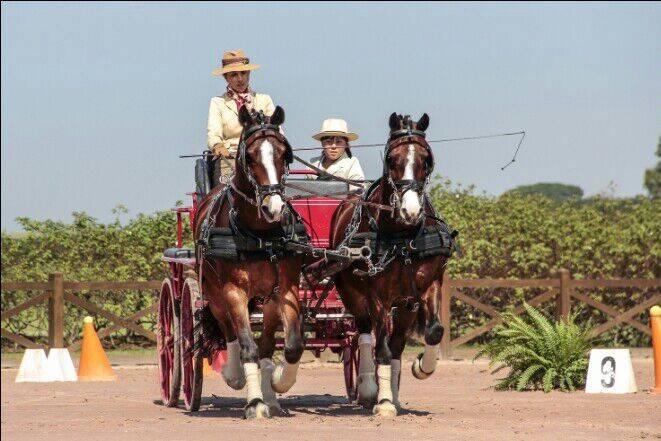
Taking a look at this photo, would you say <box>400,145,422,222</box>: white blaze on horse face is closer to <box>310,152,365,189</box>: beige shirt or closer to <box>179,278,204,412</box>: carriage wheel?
<box>310,152,365,189</box>: beige shirt

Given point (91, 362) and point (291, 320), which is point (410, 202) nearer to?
point (291, 320)

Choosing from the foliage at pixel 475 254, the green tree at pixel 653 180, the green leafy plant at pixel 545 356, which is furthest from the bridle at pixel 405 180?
the green tree at pixel 653 180

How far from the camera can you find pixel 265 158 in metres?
11.0

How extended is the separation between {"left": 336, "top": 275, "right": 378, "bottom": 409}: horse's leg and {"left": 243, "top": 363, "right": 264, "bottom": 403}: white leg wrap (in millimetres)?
949

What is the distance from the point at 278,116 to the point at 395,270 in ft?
5.15

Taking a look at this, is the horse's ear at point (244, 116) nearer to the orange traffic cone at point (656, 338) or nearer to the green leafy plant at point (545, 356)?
the green leafy plant at point (545, 356)

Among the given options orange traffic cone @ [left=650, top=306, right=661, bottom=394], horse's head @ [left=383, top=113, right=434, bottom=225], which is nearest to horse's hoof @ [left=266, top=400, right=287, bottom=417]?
horse's head @ [left=383, top=113, right=434, bottom=225]

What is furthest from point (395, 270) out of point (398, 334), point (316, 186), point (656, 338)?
point (656, 338)

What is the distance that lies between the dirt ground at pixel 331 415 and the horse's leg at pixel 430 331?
1.38 ft

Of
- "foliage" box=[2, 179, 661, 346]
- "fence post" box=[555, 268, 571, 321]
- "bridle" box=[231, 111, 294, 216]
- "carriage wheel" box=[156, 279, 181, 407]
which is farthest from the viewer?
"foliage" box=[2, 179, 661, 346]

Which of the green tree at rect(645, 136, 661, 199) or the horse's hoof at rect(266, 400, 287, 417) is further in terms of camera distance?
the green tree at rect(645, 136, 661, 199)

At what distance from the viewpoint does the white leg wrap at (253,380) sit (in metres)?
11.4

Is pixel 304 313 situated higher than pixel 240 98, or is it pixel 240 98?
pixel 240 98

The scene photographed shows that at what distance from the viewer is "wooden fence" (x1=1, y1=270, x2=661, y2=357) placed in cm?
2067
